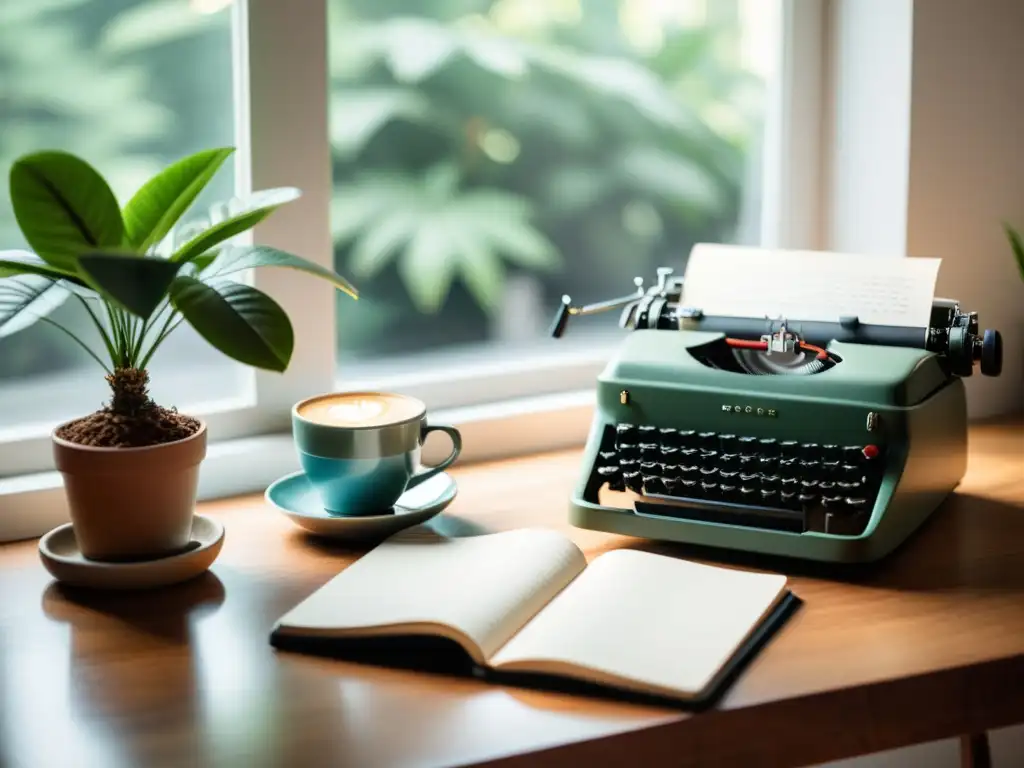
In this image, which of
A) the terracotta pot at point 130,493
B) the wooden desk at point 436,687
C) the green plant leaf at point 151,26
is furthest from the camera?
the green plant leaf at point 151,26

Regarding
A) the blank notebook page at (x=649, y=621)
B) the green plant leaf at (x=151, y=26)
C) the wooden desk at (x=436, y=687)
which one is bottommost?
the wooden desk at (x=436, y=687)

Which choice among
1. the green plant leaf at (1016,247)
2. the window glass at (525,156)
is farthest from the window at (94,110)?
the green plant leaf at (1016,247)

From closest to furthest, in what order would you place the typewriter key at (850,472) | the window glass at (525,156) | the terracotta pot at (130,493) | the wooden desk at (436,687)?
the wooden desk at (436,687), the terracotta pot at (130,493), the typewriter key at (850,472), the window glass at (525,156)

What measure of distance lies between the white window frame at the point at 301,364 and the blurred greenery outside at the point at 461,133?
0.06m

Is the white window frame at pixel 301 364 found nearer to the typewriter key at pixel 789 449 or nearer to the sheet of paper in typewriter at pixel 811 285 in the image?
the sheet of paper in typewriter at pixel 811 285

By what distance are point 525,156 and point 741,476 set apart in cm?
78

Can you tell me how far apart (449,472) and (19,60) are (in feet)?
2.47

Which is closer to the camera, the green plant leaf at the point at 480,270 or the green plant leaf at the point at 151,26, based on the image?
the green plant leaf at the point at 151,26

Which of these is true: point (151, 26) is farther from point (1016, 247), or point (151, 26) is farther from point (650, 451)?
point (1016, 247)

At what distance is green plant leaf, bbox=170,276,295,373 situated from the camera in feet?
3.98

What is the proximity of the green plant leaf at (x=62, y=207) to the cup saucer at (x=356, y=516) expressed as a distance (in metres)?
0.41

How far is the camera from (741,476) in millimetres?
1488

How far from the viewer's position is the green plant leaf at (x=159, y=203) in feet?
4.42

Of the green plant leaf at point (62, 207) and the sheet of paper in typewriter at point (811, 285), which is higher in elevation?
the green plant leaf at point (62, 207)
